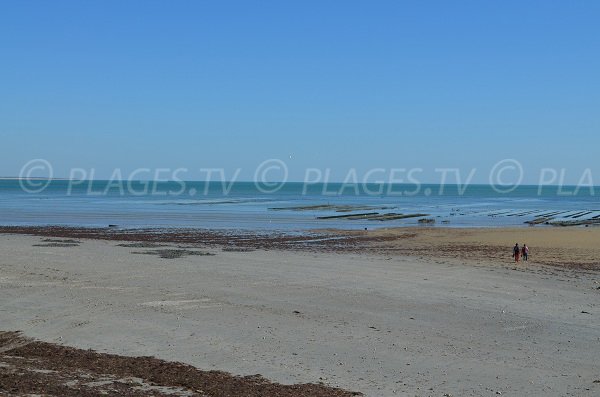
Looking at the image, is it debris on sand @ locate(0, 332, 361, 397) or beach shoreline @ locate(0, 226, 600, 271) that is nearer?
debris on sand @ locate(0, 332, 361, 397)

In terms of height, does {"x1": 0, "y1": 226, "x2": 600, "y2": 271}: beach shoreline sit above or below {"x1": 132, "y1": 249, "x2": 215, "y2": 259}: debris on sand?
above

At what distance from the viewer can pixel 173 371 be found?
462 inches

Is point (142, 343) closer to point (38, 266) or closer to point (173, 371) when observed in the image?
point (173, 371)

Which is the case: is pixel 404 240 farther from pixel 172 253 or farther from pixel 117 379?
pixel 117 379

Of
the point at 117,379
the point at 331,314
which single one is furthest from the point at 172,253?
the point at 117,379

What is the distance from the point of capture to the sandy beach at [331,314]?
12.3 metres

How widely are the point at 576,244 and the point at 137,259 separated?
977 inches

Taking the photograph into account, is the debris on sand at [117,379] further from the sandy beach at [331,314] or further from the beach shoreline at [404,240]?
the beach shoreline at [404,240]

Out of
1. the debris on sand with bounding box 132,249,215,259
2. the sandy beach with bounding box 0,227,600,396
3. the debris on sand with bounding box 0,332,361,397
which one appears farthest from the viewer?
the debris on sand with bounding box 132,249,215,259

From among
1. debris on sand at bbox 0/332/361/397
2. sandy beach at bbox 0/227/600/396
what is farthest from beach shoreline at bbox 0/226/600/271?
debris on sand at bbox 0/332/361/397

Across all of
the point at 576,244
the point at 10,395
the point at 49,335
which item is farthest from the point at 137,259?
the point at 576,244

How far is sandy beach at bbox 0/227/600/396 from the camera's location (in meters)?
12.3

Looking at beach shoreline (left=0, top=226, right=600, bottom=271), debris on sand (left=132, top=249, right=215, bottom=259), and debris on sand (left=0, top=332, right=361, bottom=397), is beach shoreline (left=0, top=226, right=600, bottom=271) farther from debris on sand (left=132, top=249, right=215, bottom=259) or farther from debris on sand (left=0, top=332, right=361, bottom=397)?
debris on sand (left=0, top=332, right=361, bottom=397)

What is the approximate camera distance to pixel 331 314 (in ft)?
57.6
